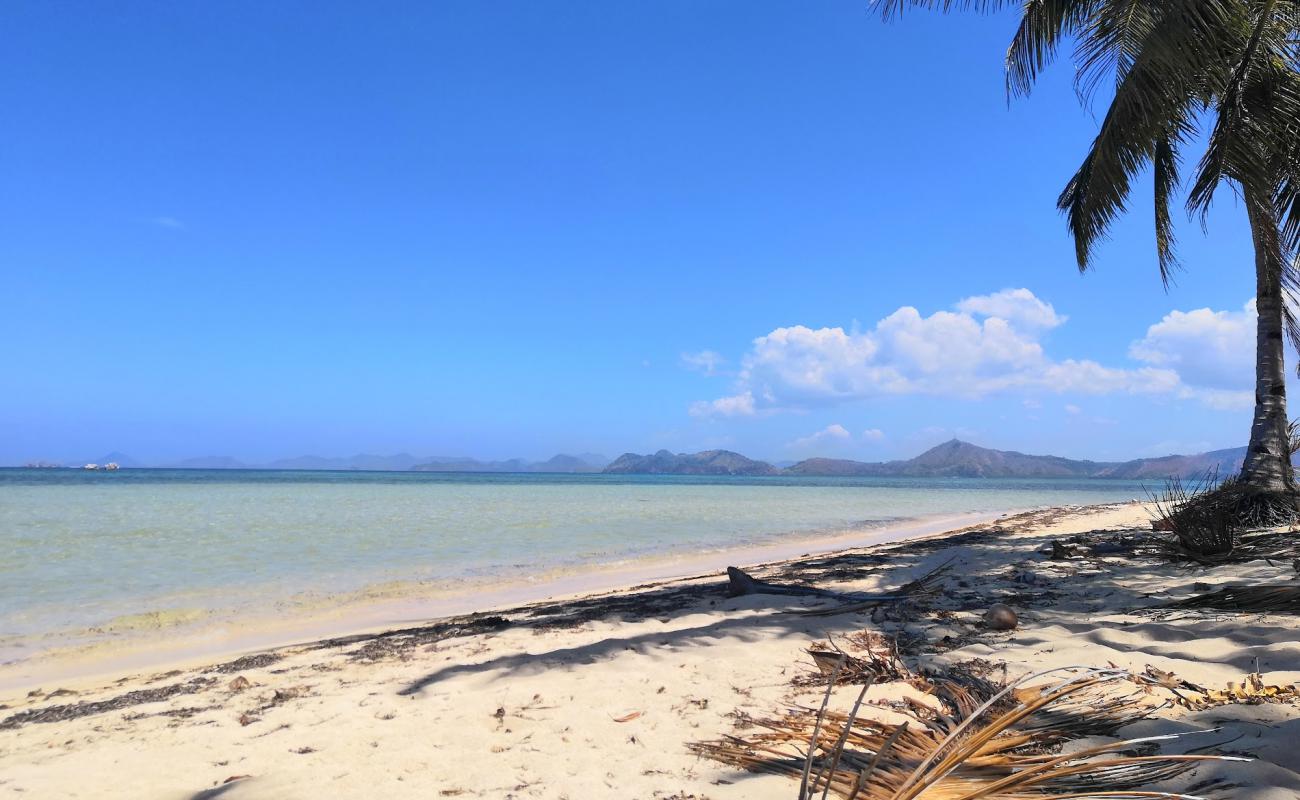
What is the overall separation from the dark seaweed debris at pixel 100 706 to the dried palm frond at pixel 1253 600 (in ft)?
21.4

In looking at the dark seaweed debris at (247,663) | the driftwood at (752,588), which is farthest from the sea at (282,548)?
the driftwood at (752,588)

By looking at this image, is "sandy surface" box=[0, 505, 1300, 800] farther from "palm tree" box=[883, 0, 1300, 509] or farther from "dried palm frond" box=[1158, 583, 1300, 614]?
"palm tree" box=[883, 0, 1300, 509]

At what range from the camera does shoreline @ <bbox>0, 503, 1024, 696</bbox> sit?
5781 millimetres

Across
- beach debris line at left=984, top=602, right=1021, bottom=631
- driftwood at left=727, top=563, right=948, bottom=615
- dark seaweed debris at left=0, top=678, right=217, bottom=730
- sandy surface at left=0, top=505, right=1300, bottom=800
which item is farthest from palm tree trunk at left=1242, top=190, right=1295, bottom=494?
dark seaweed debris at left=0, top=678, right=217, bottom=730

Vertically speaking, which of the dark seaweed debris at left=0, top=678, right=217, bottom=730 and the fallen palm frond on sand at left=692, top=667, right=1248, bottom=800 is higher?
the fallen palm frond on sand at left=692, top=667, right=1248, bottom=800

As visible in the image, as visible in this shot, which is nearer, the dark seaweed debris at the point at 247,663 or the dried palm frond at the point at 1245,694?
the dried palm frond at the point at 1245,694

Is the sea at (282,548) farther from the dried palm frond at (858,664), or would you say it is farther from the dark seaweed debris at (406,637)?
the dried palm frond at (858,664)

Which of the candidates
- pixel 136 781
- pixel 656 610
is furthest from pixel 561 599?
→ pixel 136 781

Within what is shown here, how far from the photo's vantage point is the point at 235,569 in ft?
32.4

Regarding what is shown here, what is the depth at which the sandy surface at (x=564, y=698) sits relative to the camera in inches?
101

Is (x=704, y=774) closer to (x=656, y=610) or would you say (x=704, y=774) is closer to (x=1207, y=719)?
(x=1207, y=719)

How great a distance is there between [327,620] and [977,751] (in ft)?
24.7

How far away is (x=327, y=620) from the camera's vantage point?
748 cm

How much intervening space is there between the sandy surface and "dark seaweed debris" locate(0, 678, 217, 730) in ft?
0.08
